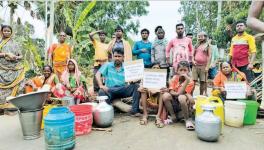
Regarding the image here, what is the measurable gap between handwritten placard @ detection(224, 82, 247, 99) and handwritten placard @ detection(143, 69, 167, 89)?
115 cm

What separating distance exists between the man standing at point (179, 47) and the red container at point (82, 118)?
232 centimetres

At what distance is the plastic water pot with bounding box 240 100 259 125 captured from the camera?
440 cm

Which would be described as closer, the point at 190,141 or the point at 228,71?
the point at 190,141

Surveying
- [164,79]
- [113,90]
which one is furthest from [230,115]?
[113,90]

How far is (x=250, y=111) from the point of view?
4.43 metres

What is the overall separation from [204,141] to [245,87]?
1.56 metres

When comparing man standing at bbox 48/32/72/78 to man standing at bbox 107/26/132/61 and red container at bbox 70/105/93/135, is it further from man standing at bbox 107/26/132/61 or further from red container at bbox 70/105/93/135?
red container at bbox 70/105/93/135

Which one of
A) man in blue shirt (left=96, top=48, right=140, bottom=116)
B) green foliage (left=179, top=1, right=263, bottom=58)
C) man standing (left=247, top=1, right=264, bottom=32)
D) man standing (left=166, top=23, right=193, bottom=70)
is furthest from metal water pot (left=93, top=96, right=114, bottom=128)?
man standing (left=247, top=1, right=264, bottom=32)

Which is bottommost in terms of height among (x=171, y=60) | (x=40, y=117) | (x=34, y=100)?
(x=40, y=117)

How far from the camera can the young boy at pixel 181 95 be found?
4.26 meters

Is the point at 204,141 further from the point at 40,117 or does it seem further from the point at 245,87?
the point at 40,117

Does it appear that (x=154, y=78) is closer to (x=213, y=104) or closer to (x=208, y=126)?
(x=213, y=104)

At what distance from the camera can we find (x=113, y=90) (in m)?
4.95

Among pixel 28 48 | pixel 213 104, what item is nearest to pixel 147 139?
pixel 213 104
